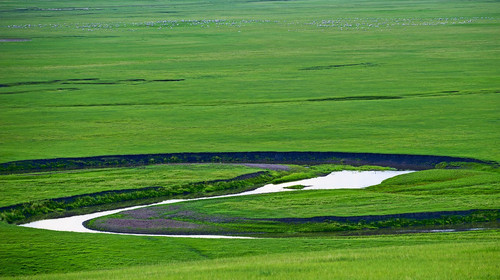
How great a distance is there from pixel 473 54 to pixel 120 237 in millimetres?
75059

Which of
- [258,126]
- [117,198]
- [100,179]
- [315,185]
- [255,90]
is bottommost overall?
[117,198]

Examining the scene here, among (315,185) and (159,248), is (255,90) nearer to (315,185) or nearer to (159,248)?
(315,185)

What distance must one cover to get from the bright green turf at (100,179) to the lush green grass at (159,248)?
736 centimetres

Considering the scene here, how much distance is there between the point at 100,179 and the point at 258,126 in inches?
688

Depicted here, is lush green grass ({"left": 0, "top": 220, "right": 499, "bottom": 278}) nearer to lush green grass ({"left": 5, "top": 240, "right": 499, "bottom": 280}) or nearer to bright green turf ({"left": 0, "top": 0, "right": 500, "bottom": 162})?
lush green grass ({"left": 5, "top": 240, "right": 499, "bottom": 280})

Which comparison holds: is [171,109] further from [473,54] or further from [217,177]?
[473,54]

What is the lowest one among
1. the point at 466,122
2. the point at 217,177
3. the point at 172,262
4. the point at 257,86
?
the point at 172,262

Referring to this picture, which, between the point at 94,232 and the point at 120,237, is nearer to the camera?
the point at 120,237

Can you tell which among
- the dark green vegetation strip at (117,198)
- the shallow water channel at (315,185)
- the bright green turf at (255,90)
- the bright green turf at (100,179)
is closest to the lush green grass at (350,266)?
the shallow water channel at (315,185)

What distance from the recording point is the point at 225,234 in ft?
105

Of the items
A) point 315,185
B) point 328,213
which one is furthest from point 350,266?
point 315,185

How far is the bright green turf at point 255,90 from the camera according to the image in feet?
167

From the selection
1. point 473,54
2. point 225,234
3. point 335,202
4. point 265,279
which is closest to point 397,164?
point 335,202

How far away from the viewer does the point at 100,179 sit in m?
41.4
